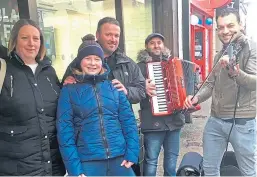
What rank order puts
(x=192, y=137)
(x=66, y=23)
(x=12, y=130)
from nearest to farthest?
1. (x=12, y=130)
2. (x=66, y=23)
3. (x=192, y=137)

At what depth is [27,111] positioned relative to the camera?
1.95 metres

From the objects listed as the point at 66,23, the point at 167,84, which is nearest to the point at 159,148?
the point at 167,84

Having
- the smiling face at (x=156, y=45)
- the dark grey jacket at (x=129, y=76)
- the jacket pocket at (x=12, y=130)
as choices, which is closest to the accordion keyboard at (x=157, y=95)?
the smiling face at (x=156, y=45)

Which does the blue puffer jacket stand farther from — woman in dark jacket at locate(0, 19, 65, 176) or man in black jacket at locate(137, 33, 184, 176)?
man in black jacket at locate(137, 33, 184, 176)

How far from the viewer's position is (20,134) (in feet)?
6.35

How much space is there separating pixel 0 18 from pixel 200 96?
2336 mm

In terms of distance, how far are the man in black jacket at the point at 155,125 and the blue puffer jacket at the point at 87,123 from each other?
839mm

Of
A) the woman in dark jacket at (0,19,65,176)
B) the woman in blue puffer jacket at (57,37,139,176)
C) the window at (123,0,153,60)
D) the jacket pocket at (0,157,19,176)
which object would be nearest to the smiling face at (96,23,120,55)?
the woman in blue puffer jacket at (57,37,139,176)

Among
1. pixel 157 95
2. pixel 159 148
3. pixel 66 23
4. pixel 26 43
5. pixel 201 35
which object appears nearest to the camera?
pixel 26 43

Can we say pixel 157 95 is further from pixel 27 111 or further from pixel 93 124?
pixel 27 111

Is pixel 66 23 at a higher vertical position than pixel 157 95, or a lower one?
higher

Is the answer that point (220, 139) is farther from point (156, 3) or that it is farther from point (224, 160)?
point (156, 3)

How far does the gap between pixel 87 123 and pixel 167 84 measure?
1.13 metres

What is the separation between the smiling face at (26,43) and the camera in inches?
81.0
